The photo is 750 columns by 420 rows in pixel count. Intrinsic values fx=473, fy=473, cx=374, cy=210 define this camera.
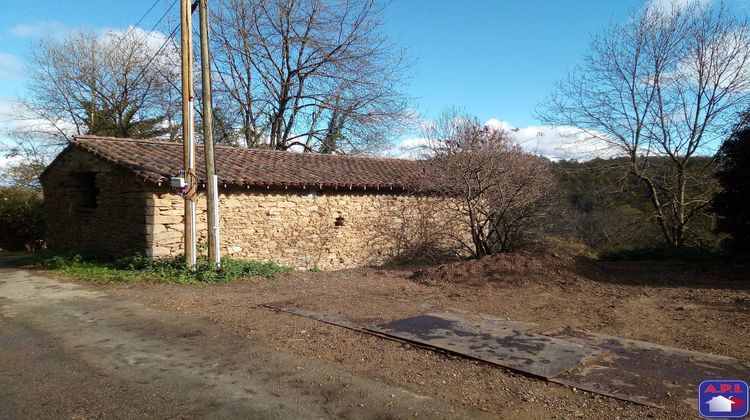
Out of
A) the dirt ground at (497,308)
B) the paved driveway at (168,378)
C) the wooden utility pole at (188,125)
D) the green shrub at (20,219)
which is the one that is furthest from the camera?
the green shrub at (20,219)

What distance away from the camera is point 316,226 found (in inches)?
546

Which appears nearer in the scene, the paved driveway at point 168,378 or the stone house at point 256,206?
the paved driveway at point 168,378

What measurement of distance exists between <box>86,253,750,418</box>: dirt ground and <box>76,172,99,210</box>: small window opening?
21.2 feet

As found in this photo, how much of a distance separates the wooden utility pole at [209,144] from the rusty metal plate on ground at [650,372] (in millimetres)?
8195

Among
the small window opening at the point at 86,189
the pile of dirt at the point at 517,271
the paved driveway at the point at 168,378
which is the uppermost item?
the small window opening at the point at 86,189

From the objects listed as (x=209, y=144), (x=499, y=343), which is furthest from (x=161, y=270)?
(x=499, y=343)

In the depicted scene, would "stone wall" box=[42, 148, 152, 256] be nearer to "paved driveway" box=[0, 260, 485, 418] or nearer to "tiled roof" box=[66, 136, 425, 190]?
"tiled roof" box=[66, 136, 425, 190]

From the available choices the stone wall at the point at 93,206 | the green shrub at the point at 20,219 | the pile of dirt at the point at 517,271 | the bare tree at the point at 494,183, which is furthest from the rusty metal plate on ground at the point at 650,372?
the green shrub at the point at 20,219

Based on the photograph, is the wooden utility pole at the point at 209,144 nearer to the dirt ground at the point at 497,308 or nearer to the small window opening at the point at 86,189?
the dirt ground at the point at 497,308

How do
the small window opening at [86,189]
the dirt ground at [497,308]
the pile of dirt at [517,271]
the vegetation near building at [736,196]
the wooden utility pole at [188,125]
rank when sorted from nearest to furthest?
the dirt ground at [497,308]
the pile of dirt at [517,271]
the wooden utility pole at [188,125]
the vegetation near building at [736,196]
the small window opening at [86,189]

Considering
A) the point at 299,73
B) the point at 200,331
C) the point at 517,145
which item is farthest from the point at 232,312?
the point at 299,73

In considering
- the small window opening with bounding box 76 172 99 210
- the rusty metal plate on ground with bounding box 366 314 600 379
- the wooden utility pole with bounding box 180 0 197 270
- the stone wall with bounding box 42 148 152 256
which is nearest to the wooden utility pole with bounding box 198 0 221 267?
the wooden utility pole with bounding box 180 0 197 270

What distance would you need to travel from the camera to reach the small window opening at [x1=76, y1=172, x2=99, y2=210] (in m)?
15.0

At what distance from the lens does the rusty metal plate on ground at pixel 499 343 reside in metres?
4.87
